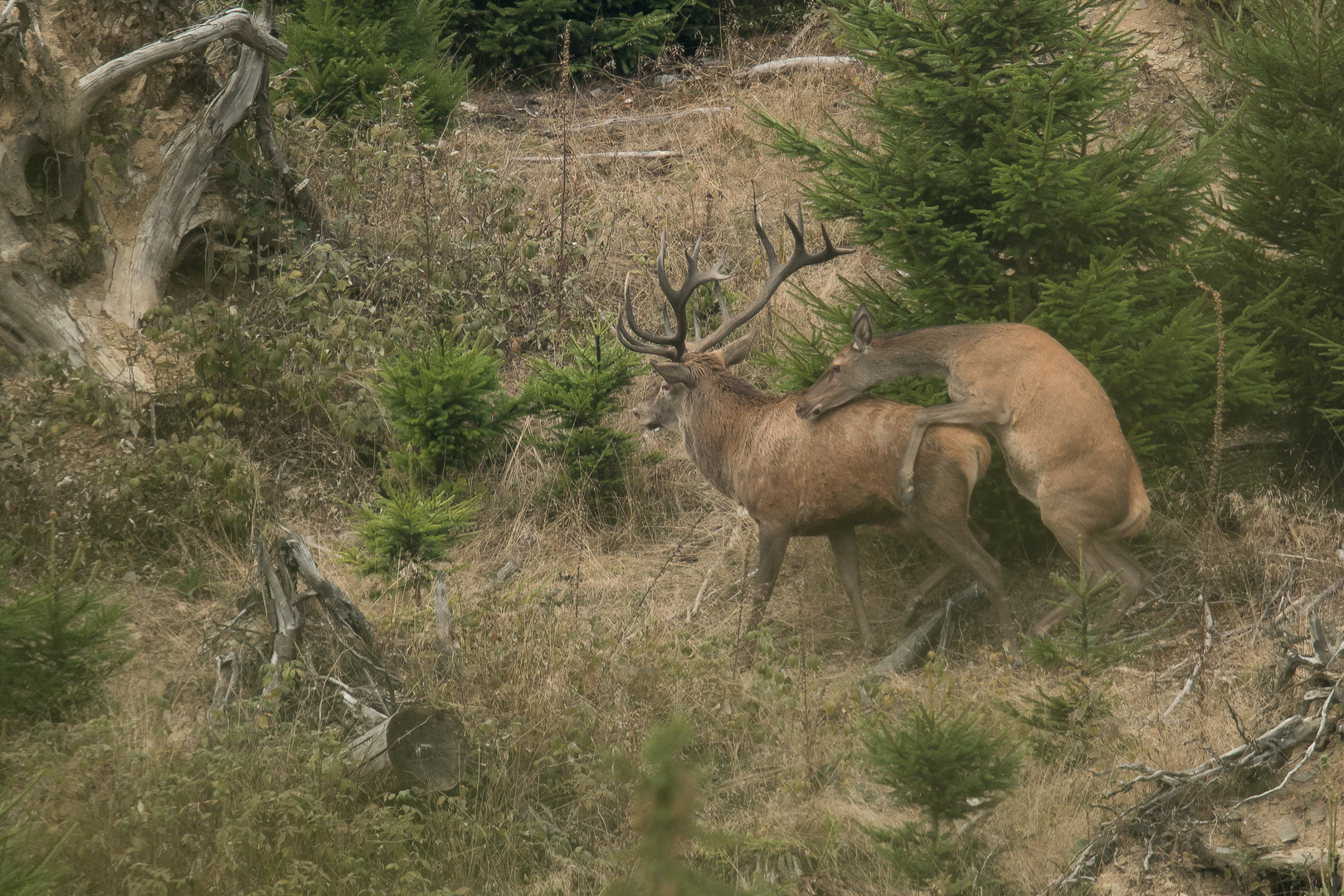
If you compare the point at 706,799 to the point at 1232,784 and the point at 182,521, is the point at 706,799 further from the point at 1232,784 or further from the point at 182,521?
the point at 182,521

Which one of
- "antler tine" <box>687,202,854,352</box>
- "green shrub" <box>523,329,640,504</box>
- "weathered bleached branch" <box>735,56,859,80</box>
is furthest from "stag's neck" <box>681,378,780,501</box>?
"weathered bleached branch" <box>735,56,859,80</box>

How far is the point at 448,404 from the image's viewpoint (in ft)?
27.9

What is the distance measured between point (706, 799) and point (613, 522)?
387cm

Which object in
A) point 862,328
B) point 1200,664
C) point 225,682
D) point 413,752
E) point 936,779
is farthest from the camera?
point 862,328

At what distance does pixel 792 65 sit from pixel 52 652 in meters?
11.0

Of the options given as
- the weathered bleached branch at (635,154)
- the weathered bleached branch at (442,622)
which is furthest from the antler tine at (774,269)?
the weathered bleached branch at (635,154)

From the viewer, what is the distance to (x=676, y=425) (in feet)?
25.9

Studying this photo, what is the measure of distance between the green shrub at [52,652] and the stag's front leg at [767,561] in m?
3.33

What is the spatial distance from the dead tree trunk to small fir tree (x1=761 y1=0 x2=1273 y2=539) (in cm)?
448

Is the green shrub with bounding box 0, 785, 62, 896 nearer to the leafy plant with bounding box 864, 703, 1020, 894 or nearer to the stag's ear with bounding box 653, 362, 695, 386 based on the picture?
the leafy plant with bounding box 864, 703, 1020, 894

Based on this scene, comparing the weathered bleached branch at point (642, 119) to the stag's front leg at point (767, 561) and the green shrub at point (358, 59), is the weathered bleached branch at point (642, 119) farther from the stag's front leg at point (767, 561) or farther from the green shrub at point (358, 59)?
the stag's front leg at point (767, 561)

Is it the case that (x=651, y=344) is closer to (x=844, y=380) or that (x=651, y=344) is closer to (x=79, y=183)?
(x=844, y=380)

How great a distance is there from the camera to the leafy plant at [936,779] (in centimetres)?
416

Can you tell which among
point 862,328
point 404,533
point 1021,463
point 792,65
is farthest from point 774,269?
point 792,65
